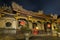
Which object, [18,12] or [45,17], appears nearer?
→ [18,12]

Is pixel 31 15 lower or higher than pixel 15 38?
higher

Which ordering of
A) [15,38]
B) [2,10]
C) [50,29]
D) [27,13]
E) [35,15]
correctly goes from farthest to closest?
[50,29] < [35,15] < [27,13] < [2,10] < [15,38]

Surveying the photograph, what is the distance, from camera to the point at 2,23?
22156 mm

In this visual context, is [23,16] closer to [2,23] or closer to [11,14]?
[11,14]

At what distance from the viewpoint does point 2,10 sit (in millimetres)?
21000

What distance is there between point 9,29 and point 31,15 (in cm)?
438

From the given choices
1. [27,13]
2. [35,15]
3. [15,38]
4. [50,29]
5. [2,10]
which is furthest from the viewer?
[50,29]

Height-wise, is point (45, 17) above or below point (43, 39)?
above

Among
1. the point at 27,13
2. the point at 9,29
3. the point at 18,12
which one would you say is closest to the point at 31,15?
the point at 27,13

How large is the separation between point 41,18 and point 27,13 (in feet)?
12.1

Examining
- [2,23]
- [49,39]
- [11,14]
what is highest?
[11,14]

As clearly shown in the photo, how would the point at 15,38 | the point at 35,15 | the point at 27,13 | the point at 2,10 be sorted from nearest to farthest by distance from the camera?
1. the point at 15,38
2. the point at 2,10
3. the point at 27,13
4. the point at 35,15

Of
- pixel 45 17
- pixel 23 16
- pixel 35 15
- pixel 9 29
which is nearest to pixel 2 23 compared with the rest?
pixel 9 29

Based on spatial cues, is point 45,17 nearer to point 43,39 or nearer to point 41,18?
point 41,18
